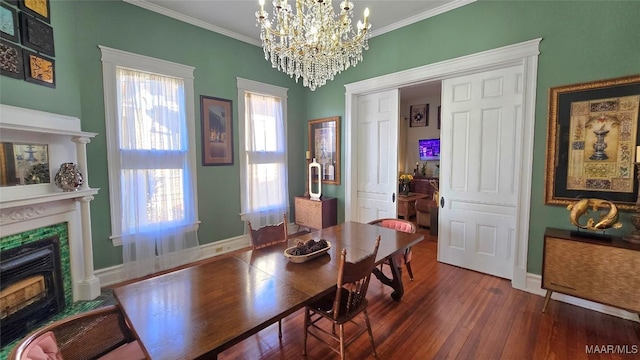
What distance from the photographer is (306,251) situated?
194cm

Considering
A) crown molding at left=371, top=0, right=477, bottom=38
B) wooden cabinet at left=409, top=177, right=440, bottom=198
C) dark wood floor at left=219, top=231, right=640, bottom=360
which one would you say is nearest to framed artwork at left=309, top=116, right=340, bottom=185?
crown molding at left=371, top=0, right=477, bottom=38

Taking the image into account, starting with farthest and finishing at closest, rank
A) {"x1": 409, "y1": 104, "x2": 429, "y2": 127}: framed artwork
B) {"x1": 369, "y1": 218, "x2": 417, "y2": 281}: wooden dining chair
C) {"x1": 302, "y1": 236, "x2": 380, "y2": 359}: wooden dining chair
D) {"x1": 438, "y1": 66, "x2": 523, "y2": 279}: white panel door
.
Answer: {"x1": 409, "y1": 104, "x2": 429, "y2": 127}: framed artwork → {"x1": 438, "y1": 66, "x2": 523, "y2": 279}: white panel door → {"x1": 369, "y1": 218, "x2": 417, "y2": 281}: wooden dining chair → {"x1": 302, "y1": 236, "x2": 380, "y2": 359}: wooden dining chair

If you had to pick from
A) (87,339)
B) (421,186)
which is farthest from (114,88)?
(421,186)

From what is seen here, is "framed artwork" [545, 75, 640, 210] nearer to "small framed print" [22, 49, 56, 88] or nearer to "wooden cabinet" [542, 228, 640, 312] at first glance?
"wooden cabinet" [542, 228, 640, 312]

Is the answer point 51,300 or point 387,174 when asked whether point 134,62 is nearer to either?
point 51,300

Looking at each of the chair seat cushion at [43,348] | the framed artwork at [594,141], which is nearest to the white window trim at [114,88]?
the chair seat cushion at [43,348]

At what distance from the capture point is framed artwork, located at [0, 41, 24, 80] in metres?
1.99

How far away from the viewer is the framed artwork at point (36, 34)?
7.03ft

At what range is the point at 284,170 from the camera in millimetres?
4625

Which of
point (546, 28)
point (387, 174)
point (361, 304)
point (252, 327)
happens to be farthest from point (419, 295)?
point (546, 28)

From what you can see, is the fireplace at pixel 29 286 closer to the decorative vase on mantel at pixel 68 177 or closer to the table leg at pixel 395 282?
the decorative vase on mantel at pixel 68 177

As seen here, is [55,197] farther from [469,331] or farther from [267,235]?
[469,331]

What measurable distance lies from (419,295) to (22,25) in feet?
13.7

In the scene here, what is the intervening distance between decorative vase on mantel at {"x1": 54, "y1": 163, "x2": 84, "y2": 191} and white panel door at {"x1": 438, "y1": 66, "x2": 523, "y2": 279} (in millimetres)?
3965
